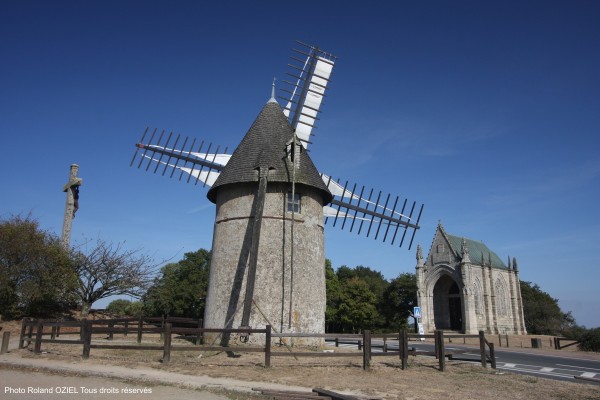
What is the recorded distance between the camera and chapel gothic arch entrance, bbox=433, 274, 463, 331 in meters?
50.2

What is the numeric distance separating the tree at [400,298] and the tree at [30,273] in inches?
1543

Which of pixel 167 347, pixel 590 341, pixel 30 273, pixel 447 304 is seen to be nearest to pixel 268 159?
pixel 167 347

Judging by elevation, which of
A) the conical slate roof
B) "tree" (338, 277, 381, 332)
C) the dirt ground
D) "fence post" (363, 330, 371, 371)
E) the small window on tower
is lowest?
the dirt ground

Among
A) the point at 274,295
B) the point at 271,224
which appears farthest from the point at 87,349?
the point at 271,224

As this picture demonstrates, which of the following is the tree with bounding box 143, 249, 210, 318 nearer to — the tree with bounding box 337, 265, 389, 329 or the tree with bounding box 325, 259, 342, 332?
the tree with bounding box 325, 259, 342, 332

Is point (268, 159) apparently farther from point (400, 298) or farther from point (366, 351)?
point (400, 298)

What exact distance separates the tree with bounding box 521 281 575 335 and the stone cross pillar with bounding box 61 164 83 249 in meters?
58.1

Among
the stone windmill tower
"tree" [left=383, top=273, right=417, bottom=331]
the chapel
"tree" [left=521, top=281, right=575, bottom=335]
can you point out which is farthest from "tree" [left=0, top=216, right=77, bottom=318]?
"tree" [left=521, top=281, right=575, bottom=335]

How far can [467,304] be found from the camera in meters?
44.6

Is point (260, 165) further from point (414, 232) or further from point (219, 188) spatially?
point (414, 232)

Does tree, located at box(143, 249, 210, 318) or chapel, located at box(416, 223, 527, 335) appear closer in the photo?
tree, located at box(143, 249, 210, 318)

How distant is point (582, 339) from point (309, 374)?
24810mm

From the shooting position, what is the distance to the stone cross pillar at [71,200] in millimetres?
29344

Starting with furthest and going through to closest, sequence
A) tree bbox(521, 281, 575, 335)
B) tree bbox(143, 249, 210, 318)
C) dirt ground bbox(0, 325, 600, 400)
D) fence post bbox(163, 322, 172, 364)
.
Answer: tree bbox(521, 281, 575, 335), tree bbox(143, 249, 210, 318), fence post bbox(163, 322, 172, 364), dirt ground bbox(0, 325, 600, 400)
